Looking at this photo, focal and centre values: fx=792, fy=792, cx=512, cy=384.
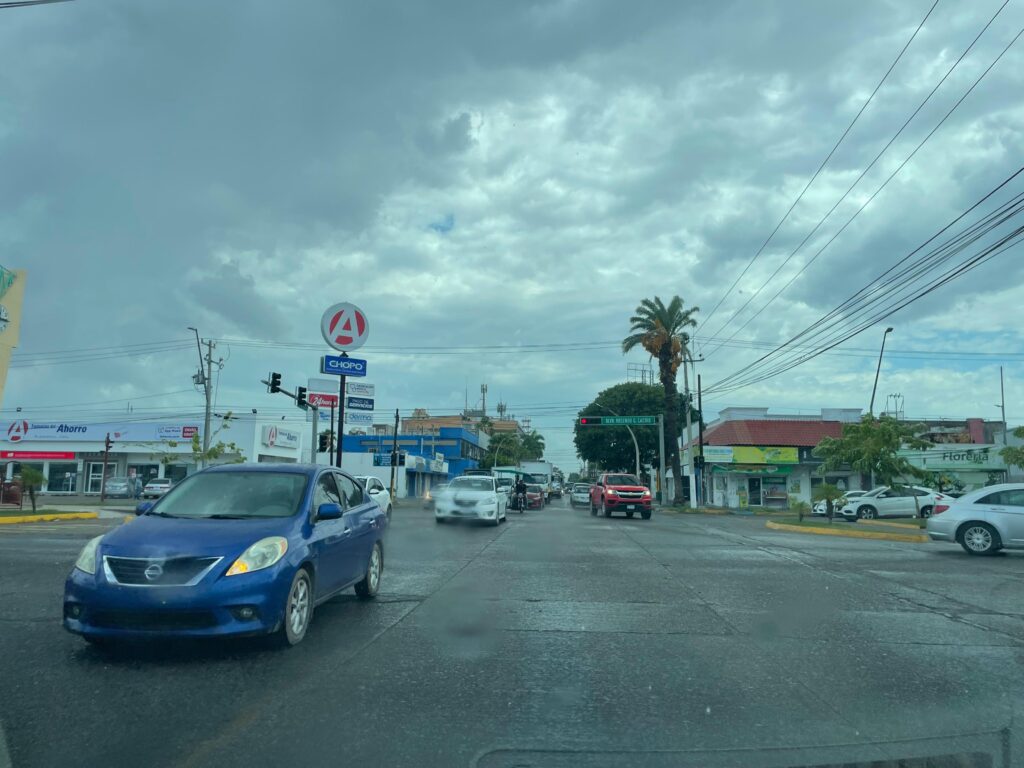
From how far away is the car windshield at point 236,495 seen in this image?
7.31 meters

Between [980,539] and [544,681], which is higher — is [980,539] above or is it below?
above

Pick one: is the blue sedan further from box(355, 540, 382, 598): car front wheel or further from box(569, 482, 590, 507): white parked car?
box(569, 482, 590, 507): white parked car

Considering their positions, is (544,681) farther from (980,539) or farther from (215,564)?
(980,539)

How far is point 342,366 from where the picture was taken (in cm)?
1659

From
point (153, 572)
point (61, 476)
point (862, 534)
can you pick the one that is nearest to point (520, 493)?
point (862, 534)

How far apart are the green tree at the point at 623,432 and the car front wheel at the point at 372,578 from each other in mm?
65647

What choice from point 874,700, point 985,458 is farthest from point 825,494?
point 985,458

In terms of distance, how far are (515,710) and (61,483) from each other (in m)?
57.7

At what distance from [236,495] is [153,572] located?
5.14ft

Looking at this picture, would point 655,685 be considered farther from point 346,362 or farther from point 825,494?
point 825,494

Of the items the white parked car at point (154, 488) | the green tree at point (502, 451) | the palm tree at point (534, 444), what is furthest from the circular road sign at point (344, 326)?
the palm tree at point (534, 444)

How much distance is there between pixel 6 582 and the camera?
392 inches

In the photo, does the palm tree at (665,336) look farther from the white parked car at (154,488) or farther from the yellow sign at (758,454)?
the white parked car at (154,488)

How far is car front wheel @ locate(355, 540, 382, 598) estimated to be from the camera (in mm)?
9148
